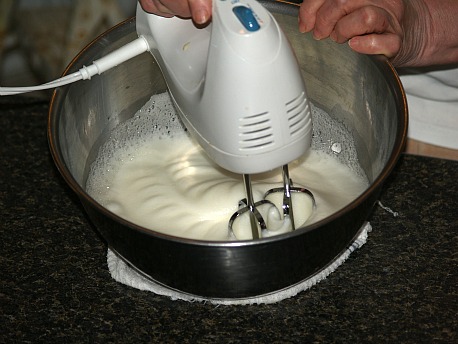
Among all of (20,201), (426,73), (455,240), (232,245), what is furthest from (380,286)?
(20,201)

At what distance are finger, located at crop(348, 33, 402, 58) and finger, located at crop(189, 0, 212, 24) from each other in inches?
8.4

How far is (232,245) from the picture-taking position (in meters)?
0.74

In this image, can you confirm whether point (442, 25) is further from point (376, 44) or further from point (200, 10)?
point (200, 10)

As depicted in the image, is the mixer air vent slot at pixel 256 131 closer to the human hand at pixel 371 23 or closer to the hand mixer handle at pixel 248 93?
the hand mixer handle at pixel 248 93

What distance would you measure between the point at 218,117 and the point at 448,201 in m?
0.38

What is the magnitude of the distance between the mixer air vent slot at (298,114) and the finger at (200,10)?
0.11m

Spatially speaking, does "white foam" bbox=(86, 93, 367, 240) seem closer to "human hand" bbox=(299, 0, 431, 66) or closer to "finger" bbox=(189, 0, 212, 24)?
"human hand" bbox=(299, 0, 431, 66)

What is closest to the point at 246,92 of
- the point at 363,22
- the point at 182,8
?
the point at 182,8

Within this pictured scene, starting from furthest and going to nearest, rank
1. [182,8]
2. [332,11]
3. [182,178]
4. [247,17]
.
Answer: [182,178] < [332,11] < [182,8] < [247,17]

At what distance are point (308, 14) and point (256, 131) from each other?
0.25 meters

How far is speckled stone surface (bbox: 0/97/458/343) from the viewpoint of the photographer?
0.86m

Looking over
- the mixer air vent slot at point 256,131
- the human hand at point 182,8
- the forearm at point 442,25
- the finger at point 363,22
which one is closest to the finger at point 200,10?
the human hand at point 182,8

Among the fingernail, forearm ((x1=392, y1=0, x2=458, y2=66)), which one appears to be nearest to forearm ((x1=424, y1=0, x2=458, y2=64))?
forearm ((x1=392, y1=0, x2=458, y2=66))

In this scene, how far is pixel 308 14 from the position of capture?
94 centimetres
